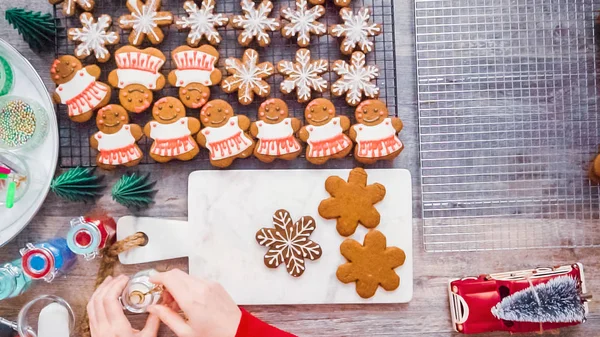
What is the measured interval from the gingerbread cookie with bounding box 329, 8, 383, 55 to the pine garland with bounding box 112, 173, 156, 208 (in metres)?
0.72

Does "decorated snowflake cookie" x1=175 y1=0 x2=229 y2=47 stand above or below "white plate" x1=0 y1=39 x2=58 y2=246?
above

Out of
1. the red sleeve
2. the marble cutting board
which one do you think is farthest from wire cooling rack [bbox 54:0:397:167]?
the red sleeve

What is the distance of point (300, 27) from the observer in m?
1.56

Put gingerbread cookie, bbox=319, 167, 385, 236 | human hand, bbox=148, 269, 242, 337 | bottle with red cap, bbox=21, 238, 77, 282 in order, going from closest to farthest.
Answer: human hand, bbox=148, 269, 242, 337, bottle with red cap, bbox=21, 238, 77, 282, gingerbread cookie, bbox=319, 167, 385, 236

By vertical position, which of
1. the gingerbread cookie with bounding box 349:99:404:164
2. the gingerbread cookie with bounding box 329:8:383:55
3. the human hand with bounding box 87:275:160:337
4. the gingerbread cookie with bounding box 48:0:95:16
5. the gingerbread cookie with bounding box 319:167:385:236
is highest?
the gingerbread cookie with bounding box 48:0:95:16

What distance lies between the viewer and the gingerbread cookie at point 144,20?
1.56 meters

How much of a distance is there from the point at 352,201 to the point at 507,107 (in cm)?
56

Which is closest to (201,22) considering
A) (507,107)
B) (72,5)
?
(72,5)

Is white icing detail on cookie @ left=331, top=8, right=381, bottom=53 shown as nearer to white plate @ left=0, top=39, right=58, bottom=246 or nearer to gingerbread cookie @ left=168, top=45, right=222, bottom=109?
gingerbread cookie @ left=168, top=45, right=222, bottom=109

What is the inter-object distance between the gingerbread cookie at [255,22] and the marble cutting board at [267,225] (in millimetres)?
406

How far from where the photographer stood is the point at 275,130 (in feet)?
5.15

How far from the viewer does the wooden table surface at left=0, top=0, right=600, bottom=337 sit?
166 cm

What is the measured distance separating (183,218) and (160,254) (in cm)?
13

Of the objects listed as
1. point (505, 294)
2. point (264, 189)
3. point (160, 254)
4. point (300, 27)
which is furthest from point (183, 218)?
point (505, 294)
